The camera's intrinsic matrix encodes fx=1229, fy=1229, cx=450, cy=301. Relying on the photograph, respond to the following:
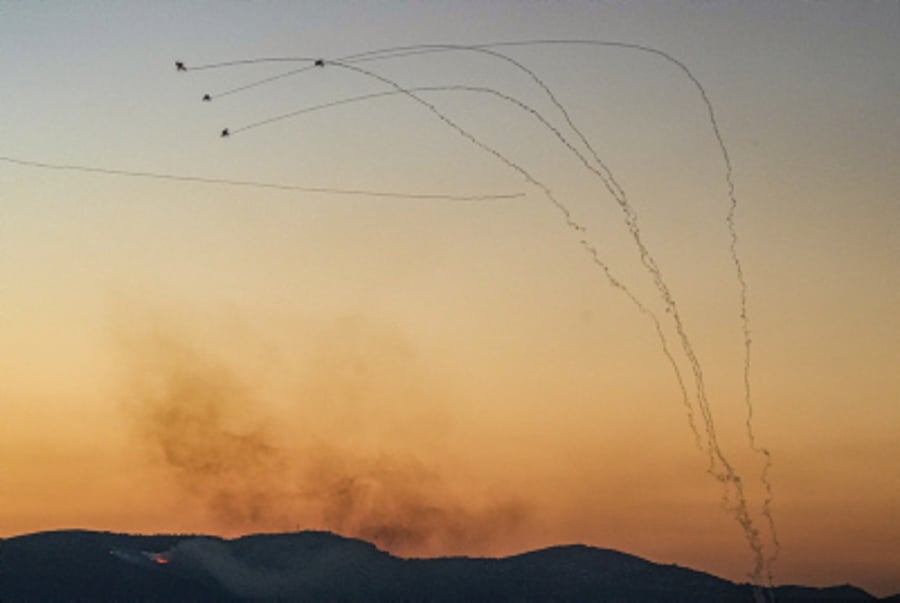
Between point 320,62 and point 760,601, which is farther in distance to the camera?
point 760,601

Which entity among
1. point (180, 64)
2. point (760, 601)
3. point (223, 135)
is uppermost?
point (180, 64)

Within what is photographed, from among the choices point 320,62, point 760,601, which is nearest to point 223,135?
point 320,62

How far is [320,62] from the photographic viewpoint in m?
97.2

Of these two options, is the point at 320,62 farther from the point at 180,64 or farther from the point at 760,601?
the point at 760,601

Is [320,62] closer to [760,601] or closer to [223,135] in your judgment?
[223,135]

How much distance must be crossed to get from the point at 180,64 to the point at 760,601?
8151 cm

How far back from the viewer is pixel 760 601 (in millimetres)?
131625

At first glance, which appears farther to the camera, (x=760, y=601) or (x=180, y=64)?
(x=760, y=601)

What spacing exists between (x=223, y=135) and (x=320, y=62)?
9584mm

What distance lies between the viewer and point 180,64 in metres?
102

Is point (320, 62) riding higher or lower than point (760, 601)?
higher

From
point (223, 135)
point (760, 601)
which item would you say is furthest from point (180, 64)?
point (760, 601)

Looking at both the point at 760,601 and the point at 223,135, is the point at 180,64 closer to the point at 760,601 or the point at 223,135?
the point at 223,135

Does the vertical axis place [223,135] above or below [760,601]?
above
